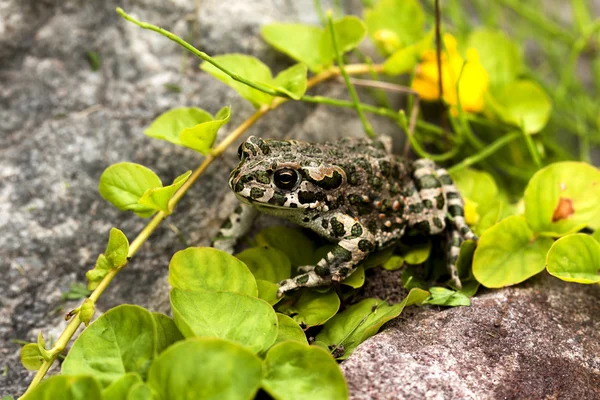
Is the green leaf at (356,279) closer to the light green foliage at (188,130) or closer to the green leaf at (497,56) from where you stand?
the light green foliage at (188,130)

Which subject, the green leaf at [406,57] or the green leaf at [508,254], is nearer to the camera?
the green leaf at [508,254]

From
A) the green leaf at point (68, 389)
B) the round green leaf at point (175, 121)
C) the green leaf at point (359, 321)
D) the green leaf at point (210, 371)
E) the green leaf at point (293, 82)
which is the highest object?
the green leaf at point (293, 82)

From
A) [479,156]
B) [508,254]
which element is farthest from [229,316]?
[479,156]

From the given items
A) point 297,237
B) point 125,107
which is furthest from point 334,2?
point 297,237

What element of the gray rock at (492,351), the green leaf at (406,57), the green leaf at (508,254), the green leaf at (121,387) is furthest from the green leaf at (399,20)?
the green leaf at (121,387)

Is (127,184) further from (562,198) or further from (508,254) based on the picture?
(562,198)

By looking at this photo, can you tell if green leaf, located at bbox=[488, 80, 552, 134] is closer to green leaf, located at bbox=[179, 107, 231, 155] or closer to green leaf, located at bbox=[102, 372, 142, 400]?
green leaf, located at bbox=[179, 107, 231, 155]

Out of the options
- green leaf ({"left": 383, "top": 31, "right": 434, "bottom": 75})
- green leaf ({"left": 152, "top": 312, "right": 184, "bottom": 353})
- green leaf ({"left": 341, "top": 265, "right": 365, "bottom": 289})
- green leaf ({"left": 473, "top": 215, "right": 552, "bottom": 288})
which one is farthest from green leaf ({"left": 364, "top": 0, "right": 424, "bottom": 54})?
green leaf ({"left": 152, "top": 312, "right": 184, "bottom": 353})
